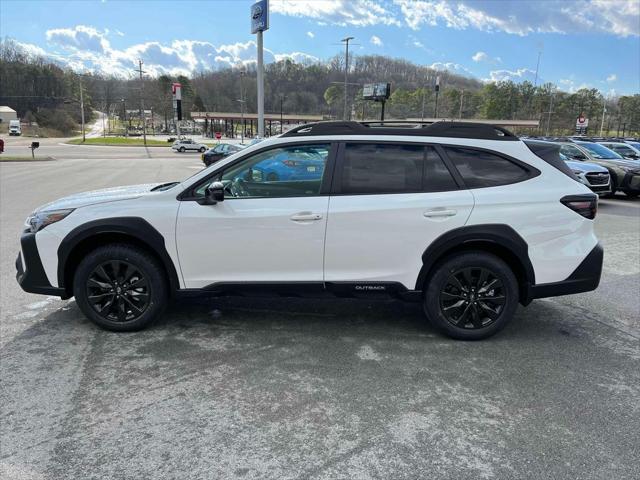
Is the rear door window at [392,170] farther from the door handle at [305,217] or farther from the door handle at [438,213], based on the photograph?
the door handle at [305,217]

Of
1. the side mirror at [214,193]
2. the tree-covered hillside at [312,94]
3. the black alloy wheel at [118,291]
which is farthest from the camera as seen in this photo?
the tree-covered hillside at [312,94]

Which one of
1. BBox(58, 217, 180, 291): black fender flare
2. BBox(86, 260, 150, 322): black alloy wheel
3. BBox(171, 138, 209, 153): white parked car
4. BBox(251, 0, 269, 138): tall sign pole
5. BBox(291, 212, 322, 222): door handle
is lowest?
BBox(171, 138, 209, 153): white parked car

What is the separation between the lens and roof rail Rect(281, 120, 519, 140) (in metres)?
4.13

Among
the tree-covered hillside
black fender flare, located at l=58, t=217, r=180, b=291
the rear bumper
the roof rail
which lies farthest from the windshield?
the tree-covered hillside

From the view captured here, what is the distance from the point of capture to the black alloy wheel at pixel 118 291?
4105mm

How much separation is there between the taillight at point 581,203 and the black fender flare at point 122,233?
3.34m

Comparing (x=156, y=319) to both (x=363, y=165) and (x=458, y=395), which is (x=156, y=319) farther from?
(x=458, y=395)

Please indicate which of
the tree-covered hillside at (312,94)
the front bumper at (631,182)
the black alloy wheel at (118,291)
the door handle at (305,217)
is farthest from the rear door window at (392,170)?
the tree-covered hillside at (312,94)

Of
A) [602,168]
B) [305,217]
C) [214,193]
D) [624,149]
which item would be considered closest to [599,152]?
[602,168]

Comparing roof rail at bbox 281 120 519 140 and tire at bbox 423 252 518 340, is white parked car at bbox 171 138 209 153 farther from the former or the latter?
tire at bbox 423 252 518 340

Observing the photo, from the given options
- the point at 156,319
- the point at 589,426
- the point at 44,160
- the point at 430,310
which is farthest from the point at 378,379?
the point at 44,160

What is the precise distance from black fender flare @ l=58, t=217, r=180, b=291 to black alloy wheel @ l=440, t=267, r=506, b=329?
2.34 metres

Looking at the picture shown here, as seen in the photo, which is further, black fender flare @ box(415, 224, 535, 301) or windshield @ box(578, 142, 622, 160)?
windshield @ box(578, 142, 622, 160)

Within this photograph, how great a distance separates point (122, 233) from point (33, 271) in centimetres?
88
